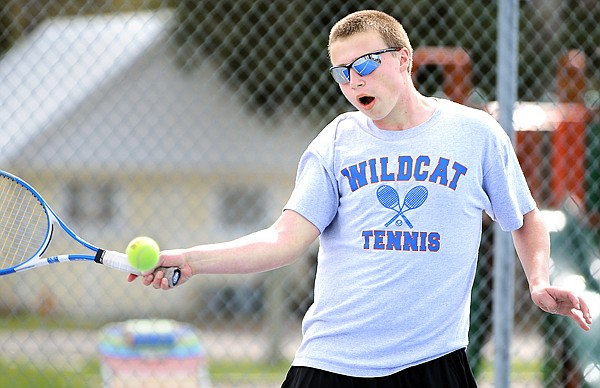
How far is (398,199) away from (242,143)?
12.2 meters

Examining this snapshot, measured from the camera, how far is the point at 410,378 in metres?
2.79

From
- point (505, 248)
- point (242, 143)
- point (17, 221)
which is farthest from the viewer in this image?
point (242, 143)

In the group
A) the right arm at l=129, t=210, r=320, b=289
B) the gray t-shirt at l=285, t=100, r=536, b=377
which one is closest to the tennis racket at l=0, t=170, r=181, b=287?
the right arm at l=129, t=210, r=320, b=289

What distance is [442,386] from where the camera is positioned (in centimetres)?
281

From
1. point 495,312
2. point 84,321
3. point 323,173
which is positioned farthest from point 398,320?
point 84,321

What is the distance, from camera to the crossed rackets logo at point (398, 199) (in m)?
2.76

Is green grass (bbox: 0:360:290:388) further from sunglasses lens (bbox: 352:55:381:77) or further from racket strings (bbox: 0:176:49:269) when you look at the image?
sunglasses lens (bbox: 352:55:381:77)

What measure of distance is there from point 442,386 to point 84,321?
25.1 feet

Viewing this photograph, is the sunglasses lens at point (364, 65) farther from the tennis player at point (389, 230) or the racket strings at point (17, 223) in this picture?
the racket strings at point (17, 223)

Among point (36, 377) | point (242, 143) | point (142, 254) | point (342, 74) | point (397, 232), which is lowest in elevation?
point (242, 143)

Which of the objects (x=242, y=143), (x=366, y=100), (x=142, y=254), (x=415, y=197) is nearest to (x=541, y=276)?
(x=415, y=197)

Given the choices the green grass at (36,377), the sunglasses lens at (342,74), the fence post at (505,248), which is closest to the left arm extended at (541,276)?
the sunglasses lens at (342,74)

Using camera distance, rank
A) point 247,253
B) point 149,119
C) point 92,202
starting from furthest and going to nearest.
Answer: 1. point 92,202
2. point 149,119
3. point 247,253

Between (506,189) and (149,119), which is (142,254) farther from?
(149,119)
